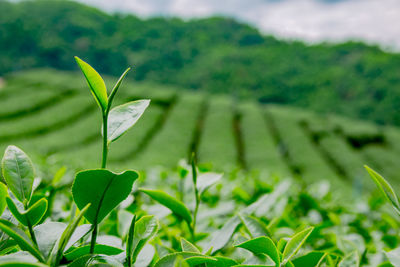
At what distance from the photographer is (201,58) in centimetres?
4212

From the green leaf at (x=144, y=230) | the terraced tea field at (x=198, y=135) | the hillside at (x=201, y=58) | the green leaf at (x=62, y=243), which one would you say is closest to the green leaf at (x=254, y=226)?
the green leaf at (x=144, y=230)

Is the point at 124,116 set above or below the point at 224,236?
above

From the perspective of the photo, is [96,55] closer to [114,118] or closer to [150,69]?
[150,69]

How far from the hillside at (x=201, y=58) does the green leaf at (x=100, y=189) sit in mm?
34833

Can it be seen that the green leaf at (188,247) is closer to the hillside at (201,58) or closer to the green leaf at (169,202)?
the green leaf at (169,202)

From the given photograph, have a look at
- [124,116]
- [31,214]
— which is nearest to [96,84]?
[124,116]

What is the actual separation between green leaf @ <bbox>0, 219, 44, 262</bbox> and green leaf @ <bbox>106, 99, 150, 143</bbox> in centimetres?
14

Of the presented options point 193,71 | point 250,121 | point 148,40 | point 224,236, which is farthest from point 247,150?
point 148,40

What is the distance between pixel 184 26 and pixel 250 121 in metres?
31.9

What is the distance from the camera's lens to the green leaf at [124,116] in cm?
38

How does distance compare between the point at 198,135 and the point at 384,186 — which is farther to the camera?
the point at 198,135

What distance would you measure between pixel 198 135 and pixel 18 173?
17.5 metres

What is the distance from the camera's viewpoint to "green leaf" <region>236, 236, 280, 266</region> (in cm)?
36

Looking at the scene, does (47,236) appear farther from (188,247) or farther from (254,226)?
(254,226)
